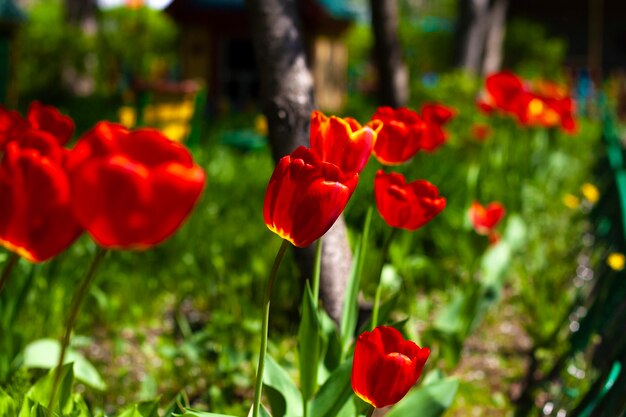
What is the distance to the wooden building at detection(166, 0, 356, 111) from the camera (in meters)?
9.63

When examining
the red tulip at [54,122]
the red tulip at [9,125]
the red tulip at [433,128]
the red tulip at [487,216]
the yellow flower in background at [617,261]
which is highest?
the red tulip at [9,125]

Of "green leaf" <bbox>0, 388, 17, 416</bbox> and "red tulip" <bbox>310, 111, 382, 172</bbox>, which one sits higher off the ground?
"red tulip" <bbox>310, 111, 382, 172</bbox>

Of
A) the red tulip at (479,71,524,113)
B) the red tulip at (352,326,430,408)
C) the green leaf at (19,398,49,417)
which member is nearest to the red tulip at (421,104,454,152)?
the red tulip at (352,326,430,408)

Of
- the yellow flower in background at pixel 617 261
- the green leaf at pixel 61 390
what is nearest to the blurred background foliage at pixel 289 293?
the green leaf at pixel 61 390

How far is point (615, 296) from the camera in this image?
2318mm

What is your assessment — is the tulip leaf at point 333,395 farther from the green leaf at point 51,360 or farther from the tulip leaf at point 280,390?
the green leaf at point 51,360

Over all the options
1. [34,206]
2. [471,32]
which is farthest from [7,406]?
[471,32]

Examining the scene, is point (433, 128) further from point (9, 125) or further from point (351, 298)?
point (9, 125)

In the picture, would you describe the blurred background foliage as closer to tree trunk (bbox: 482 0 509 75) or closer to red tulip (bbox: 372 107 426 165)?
red tulip (bbox: 372 107 426 165)

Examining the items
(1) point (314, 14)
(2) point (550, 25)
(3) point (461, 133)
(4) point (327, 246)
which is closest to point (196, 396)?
(4) point (327, 246)

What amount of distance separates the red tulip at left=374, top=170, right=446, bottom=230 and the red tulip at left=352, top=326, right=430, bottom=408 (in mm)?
298

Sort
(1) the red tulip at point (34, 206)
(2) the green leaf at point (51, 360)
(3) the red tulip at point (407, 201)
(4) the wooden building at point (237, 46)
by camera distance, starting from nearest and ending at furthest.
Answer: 1. (1) the red tulip at point (34, 206)
2. (3) the red tulip at point (407, 201)
3. (2) the green leaf at point (51, 360)
4. (4) the wooden building at point (237, 46)

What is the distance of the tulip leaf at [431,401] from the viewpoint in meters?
1.60

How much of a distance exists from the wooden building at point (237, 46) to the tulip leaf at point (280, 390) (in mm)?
8069
